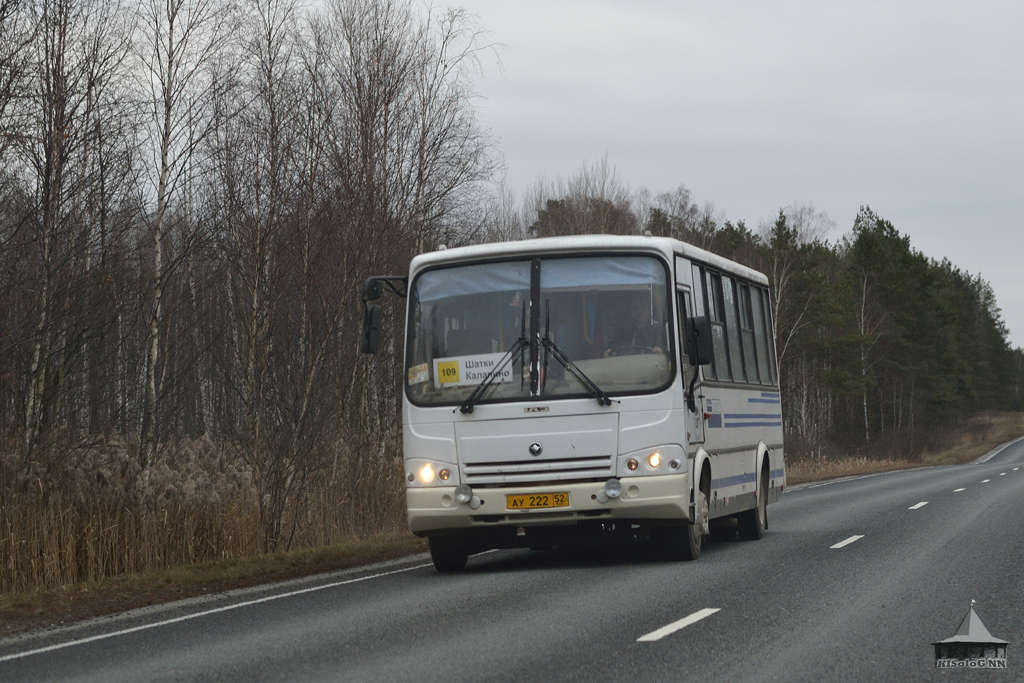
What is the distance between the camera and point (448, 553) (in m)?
13.4

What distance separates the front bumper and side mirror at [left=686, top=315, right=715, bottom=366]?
1.15m

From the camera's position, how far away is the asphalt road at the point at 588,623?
300 inches

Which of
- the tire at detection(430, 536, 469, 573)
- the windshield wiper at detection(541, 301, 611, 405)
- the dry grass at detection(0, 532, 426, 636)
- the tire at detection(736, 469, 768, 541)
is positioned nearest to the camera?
the dry grass at detection(0, 532, 426, 636)

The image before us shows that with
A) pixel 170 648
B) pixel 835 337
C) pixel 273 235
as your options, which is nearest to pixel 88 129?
pixel 273 235

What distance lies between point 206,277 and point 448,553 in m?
9.39

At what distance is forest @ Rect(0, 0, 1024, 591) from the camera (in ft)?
47.4

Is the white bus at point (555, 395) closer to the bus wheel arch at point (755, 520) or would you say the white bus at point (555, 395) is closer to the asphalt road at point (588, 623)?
the asphalt road at point (588, 623)

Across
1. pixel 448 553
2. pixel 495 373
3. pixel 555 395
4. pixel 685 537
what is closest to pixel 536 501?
pixel 555 395

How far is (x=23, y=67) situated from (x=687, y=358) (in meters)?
7.58

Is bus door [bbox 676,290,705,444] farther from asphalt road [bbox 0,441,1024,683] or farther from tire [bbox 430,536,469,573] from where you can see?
tire [bbox 430,536,469,573]

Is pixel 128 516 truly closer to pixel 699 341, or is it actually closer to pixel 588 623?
pixel 699 341

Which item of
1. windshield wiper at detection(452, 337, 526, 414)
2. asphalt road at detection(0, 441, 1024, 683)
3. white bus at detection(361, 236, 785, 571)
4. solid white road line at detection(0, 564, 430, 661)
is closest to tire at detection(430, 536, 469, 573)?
white bus at detection(361, 236, 785, 571)

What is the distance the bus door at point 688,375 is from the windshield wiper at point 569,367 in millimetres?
854

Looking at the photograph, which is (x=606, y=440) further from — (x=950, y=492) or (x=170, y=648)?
(x=950, y=492)
